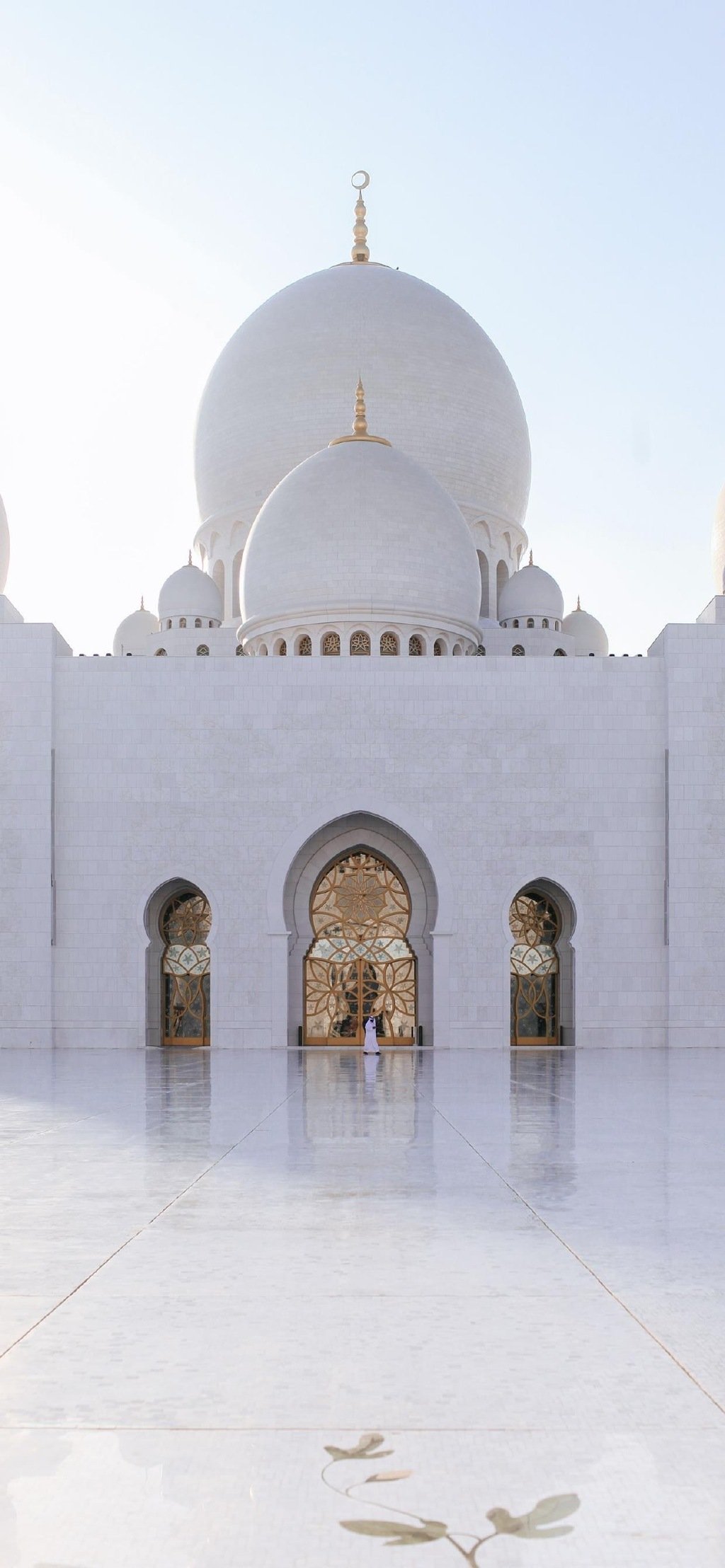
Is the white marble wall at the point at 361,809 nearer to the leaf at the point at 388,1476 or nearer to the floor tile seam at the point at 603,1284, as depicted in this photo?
the floor tile seam at the point at 603,1284

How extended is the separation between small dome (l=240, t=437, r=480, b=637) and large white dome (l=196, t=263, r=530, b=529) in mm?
3374

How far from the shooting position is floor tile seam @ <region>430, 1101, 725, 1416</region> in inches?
106

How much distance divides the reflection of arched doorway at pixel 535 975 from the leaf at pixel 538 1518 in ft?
51.1

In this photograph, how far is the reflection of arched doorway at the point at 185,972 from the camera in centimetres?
1759

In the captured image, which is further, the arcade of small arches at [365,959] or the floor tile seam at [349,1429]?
the arcade of small arches at [365,959]

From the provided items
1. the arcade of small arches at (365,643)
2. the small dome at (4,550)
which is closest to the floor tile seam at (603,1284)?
the arcade of small arches at (365,643)

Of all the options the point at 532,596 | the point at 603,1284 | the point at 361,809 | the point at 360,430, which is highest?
the point at 360,430

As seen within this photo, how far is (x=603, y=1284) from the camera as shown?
3580 millimetres

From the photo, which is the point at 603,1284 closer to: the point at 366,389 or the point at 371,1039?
the point at 371,1039

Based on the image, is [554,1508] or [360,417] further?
[360,417]

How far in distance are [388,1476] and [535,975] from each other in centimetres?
1569

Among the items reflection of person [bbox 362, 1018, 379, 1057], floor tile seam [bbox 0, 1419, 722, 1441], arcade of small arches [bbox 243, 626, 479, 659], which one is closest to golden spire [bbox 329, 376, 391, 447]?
arcade of small arches [bbox 243, 626, 479, 659]

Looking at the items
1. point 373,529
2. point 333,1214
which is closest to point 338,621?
point 373,529

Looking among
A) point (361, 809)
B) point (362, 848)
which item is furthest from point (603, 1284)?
point (362, 848)
